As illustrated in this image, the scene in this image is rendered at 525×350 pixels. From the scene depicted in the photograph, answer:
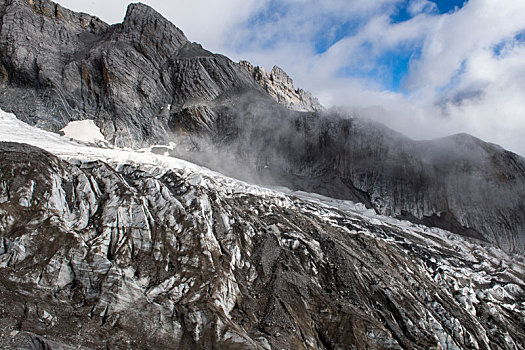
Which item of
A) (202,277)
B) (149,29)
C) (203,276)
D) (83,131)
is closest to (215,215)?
(203,276)

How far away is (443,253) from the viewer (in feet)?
156

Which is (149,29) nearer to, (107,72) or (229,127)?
(107,72)

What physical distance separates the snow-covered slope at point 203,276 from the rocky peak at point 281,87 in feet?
285

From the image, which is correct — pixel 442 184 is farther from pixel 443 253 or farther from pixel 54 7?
pixel 54 7

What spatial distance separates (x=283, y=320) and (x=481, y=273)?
3347cm

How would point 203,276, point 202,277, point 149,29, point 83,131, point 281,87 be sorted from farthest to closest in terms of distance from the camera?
point 281,87, point 149,29, point 83,131, point 203,276, point 202,277

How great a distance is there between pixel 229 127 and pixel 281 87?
188ft

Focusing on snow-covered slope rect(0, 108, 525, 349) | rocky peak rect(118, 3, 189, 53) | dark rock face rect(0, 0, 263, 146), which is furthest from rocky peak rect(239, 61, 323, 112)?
snow-covered slope rect(0, 108, 525, 349)

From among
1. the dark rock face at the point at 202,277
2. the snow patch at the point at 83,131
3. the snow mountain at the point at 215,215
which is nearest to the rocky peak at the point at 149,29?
the snow mountain at the point at 215,215

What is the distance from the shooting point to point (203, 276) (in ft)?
98.5

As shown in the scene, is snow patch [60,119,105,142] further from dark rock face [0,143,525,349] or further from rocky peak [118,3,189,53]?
rocky peak [118,3,189,53]

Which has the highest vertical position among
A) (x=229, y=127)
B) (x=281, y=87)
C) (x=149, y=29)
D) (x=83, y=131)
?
(x=281, y=87)

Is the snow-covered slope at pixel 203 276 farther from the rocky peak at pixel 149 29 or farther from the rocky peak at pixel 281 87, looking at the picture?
the rocky peak at pixel 281 87

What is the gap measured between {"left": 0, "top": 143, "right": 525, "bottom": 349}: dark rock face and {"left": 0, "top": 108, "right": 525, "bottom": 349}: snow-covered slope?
120mm
